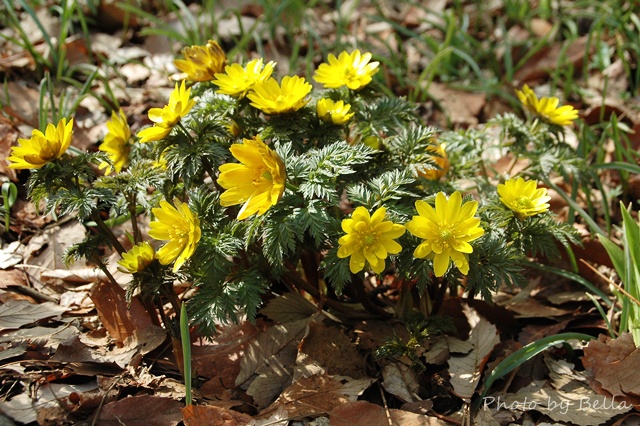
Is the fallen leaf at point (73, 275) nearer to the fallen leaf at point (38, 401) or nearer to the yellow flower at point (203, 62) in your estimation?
the fallen leaf at point (38, 401)

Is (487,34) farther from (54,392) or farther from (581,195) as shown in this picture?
(54,392)

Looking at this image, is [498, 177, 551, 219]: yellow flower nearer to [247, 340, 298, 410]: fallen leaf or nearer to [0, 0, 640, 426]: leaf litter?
[0, 0, 640, 426]: leaf litter

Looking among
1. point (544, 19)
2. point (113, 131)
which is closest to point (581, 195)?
point (544, 19)

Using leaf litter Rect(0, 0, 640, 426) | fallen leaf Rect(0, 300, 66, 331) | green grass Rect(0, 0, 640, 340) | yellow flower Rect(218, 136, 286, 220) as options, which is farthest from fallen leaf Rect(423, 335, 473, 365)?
green grass Rect(0, 0, 640, 340)

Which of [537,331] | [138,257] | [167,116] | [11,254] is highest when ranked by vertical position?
[167,116]

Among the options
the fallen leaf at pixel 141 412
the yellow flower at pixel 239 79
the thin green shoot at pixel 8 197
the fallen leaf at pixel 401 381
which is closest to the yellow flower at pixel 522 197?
the fallen leaf at pixel 401 381

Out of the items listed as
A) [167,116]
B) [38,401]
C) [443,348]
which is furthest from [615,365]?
[38,401]

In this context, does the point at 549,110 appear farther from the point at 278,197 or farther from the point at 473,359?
the point at 278,197
